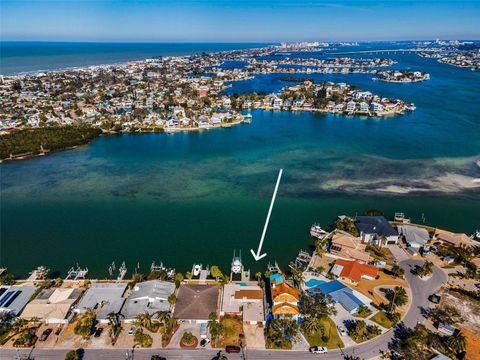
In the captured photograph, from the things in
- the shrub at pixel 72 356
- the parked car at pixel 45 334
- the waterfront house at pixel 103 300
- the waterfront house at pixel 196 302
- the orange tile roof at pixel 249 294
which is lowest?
the parked car at pixel 45 334

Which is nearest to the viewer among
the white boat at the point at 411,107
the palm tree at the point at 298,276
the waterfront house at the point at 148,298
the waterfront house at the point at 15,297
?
the waterfront house at the point at 148,298

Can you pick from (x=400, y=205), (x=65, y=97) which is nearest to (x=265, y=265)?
(x=400, y=205)

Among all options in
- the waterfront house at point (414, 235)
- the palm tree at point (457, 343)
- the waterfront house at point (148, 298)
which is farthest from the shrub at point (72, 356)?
the waterfront house at point (414, 235)

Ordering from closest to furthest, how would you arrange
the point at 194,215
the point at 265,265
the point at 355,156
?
1. the point at 265,265
2. the point at 194,215
3. the point at 355,156

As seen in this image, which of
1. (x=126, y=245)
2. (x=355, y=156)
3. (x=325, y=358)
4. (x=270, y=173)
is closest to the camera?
(x=325, y=358)

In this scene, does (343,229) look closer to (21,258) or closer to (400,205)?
(400,205)

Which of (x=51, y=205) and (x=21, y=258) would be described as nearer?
(x=21, y=258)

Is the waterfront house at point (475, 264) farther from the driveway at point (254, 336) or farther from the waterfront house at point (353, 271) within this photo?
the driveway at point (254, 336)
